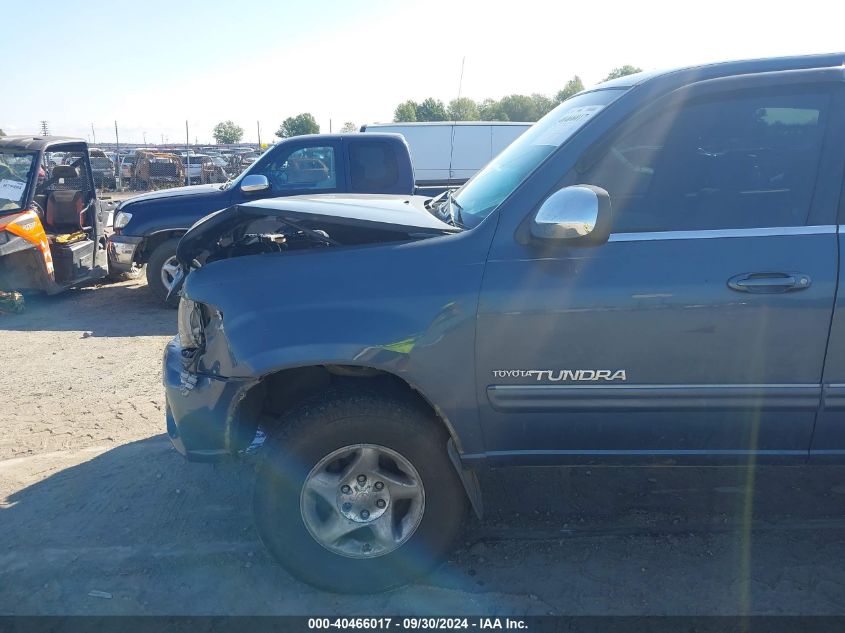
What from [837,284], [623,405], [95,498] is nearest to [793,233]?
[837,284]

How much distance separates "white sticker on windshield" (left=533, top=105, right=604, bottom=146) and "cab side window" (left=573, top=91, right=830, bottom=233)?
0.20 metres

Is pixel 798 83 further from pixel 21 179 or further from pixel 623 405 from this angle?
pixel 21 179

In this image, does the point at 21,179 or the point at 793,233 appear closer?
the point at 793,233

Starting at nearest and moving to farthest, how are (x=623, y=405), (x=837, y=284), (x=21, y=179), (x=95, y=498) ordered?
(x=837, y=284) < (x=623, y=405) < (x=95, y=498) < (x=21, y=179)

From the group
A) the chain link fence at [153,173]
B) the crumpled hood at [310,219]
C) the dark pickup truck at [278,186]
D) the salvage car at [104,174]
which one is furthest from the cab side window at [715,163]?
the salvage car at [104,174]

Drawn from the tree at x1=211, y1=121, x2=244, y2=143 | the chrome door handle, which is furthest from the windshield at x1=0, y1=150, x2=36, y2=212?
the tree at x1=211, y1=121, x2=244, y2=143

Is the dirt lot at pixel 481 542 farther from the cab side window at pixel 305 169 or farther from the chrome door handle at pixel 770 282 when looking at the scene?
the cab side window at pixel 305 169

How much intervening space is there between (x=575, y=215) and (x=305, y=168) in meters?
6.03

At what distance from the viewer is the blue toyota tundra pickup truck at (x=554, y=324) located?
2.44 m

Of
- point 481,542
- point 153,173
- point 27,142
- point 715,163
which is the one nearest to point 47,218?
point 27,142

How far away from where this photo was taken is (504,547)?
311 centimetres

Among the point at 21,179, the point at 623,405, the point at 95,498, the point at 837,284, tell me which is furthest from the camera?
the point at 21,179

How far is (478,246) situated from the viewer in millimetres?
2520

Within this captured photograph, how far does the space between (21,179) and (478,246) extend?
23.5ft
